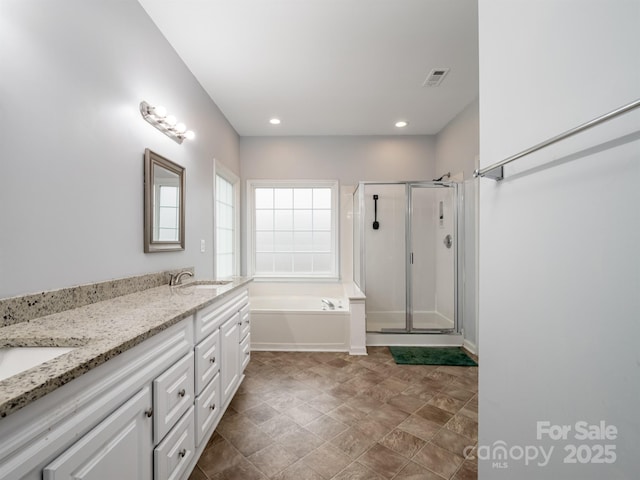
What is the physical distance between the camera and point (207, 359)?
1546mm

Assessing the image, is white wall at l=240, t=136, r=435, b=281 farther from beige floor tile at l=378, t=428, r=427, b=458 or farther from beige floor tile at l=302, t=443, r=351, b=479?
beige floor tile at l=302, t=443, r=351, b=479

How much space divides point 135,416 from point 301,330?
223 centimetres

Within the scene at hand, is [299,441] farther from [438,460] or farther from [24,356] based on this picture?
[24,356]

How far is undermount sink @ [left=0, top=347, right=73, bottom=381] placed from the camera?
2.82 ft

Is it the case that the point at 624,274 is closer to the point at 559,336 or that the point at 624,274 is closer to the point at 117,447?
the point at 559,336

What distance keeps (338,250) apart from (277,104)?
2084 millimetres

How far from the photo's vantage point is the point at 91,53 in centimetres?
140

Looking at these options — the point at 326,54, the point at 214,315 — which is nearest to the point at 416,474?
the point at 214,315

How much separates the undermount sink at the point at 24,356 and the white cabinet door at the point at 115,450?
0.28 metres

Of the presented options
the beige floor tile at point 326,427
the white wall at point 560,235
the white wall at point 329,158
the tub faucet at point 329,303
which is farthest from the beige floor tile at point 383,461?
the white wall at point 329,158

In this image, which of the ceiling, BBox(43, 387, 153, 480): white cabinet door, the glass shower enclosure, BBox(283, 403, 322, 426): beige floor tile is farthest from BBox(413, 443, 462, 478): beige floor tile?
the ceiling

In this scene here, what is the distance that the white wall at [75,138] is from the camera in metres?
1.06

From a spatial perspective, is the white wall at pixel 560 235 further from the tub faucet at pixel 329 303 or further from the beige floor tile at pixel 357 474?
the tub faucet at pixel 329 303

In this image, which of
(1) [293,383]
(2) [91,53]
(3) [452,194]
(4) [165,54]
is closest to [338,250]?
(3) [452,194]
